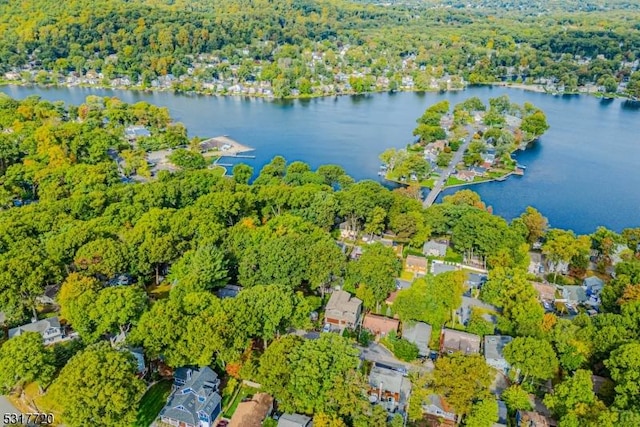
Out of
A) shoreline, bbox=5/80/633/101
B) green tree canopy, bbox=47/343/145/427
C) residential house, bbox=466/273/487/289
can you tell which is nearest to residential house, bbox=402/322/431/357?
residential house, bbox=466/273/487/289

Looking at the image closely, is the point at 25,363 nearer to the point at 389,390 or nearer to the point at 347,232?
the point at 389,390

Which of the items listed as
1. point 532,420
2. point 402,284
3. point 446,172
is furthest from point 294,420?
point 446,172

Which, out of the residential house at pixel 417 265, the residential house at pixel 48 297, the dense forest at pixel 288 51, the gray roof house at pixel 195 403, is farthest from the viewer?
the dense forest at pixel 288 51

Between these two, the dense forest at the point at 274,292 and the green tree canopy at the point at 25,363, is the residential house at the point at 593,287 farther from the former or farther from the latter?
the green tree canopy at the point at 25,363

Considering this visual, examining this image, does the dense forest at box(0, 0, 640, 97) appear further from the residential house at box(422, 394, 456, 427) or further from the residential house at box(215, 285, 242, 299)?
the residential house at box(422, 394, 456, 427)

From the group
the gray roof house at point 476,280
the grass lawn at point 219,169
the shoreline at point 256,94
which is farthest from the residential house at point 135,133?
the gray roof house at point 476,280

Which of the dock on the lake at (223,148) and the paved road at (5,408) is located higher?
the dock on the lake at (223,148)

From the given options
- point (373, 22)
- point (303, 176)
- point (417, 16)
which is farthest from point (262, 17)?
point (303, 176)
